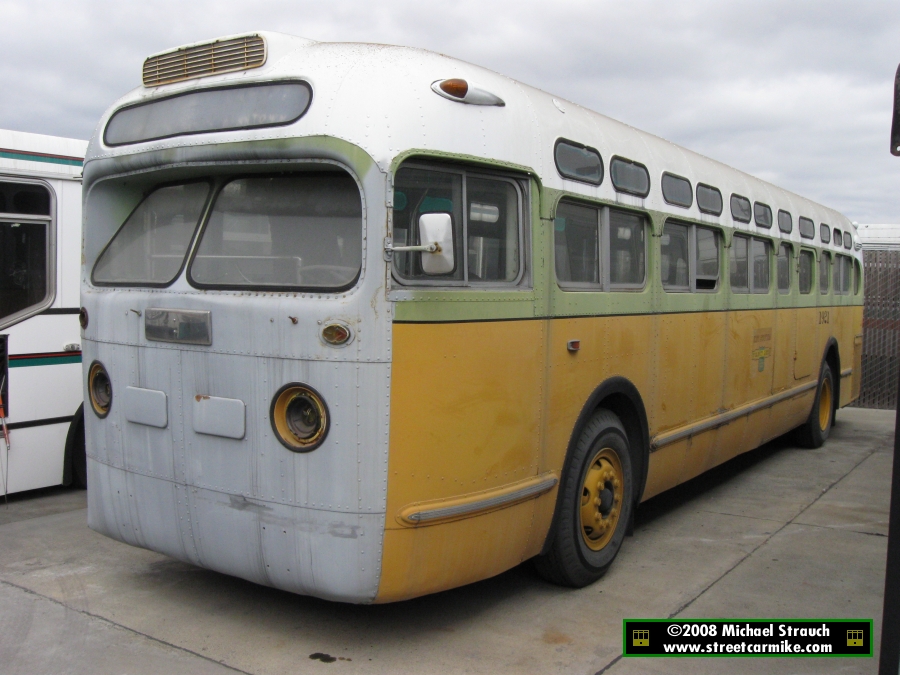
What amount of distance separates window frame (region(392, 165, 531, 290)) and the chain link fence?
12167mm

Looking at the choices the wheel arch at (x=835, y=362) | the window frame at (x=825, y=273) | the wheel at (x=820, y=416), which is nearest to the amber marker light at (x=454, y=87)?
the window frame at (x=825, y=273)

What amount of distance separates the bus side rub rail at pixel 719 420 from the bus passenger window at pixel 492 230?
2.10 metres

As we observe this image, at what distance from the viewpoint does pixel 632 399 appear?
5.49m

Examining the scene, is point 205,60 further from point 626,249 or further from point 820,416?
point 820,416

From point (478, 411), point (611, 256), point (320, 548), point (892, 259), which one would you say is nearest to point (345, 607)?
point (320, 548)

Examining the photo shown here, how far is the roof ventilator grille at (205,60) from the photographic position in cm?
414

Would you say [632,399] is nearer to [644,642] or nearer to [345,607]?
[644,642]

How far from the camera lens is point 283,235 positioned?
409 centimetres

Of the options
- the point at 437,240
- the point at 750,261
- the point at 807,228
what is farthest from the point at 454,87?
the point at 807,228

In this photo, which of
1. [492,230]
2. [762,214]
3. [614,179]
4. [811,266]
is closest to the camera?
[492,230]

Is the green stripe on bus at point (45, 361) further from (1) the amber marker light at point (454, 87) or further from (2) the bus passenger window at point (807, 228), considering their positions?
(2) the bus passenger window at point (807, 228)

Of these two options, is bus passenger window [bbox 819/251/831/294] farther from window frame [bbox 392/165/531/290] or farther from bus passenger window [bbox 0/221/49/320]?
bus passenger window [bbox 0/221/49/320]

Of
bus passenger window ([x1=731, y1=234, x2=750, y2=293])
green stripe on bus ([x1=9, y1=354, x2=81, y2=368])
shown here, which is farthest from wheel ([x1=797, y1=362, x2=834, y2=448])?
green stripe on bus ([x1=9, y1=354, x2=81, y2=368])

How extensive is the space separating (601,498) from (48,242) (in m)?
4.84
